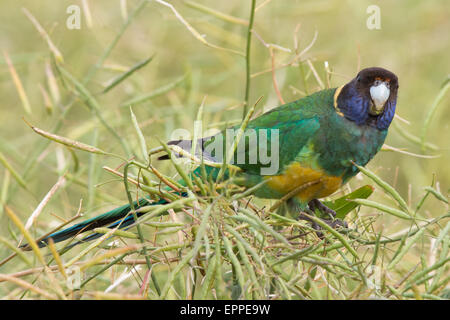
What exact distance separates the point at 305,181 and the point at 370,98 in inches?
15.6

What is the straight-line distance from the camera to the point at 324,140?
2.15 meters

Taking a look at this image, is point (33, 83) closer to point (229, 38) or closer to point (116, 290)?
point (229, 38)

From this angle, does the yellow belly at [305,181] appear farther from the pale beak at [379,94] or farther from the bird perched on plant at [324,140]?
the pale beak at [379,94]

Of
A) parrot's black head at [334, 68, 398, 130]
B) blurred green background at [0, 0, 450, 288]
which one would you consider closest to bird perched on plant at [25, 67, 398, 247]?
parrot's black head at [334, 68, 398, 130]

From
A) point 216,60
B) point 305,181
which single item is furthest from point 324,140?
point 216,60

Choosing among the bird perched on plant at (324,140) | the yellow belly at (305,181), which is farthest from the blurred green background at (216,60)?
the yellow belly at (305,181)

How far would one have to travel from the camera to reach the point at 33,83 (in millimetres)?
3180

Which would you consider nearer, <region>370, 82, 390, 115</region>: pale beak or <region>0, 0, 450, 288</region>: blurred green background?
<region>370, 82, 390, 115</region>: pale beak

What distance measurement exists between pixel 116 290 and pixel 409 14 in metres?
2.79

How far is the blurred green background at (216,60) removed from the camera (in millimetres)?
2977

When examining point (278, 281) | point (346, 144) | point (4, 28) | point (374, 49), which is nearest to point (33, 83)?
point (4, 28)

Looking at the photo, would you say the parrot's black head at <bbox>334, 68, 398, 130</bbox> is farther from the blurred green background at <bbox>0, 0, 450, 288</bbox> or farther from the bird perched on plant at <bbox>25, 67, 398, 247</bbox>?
the blurred green background at <bbox>0, 0, 450, 288</bbox>

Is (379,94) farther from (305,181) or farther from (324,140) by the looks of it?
(305,181)

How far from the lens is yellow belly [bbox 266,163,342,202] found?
6.82 feet
